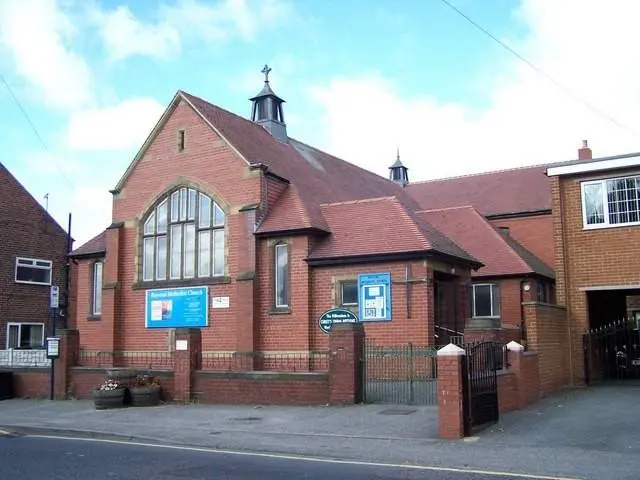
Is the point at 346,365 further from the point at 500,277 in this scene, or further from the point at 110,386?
the point at 500,277

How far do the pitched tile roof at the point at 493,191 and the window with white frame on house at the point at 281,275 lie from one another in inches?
581

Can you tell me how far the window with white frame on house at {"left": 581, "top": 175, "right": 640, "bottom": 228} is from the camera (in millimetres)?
19594

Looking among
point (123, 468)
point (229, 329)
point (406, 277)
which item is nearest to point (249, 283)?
point (229, 329)

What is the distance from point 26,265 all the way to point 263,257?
15.5m

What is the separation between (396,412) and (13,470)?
8032 mm

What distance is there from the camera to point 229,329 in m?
23.8

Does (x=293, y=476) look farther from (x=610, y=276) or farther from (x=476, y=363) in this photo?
(x=610, y=276)

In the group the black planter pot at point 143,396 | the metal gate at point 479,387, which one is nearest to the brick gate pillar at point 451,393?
the metal gate at point 479,387

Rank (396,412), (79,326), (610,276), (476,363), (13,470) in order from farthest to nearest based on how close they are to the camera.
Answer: (79,326) < (610,276) < (396,412) < (476,363) < (13,470)

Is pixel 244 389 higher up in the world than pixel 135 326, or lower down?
lower down

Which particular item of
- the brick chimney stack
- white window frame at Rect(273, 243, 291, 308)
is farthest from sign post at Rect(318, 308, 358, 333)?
the brick chimney stack

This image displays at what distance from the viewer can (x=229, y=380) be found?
18.4 meters

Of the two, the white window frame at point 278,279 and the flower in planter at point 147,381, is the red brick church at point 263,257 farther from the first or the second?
the flower in planter at point 147,381

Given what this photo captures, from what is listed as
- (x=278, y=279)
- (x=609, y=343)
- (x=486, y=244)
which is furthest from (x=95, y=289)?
(x=609, y=343)
